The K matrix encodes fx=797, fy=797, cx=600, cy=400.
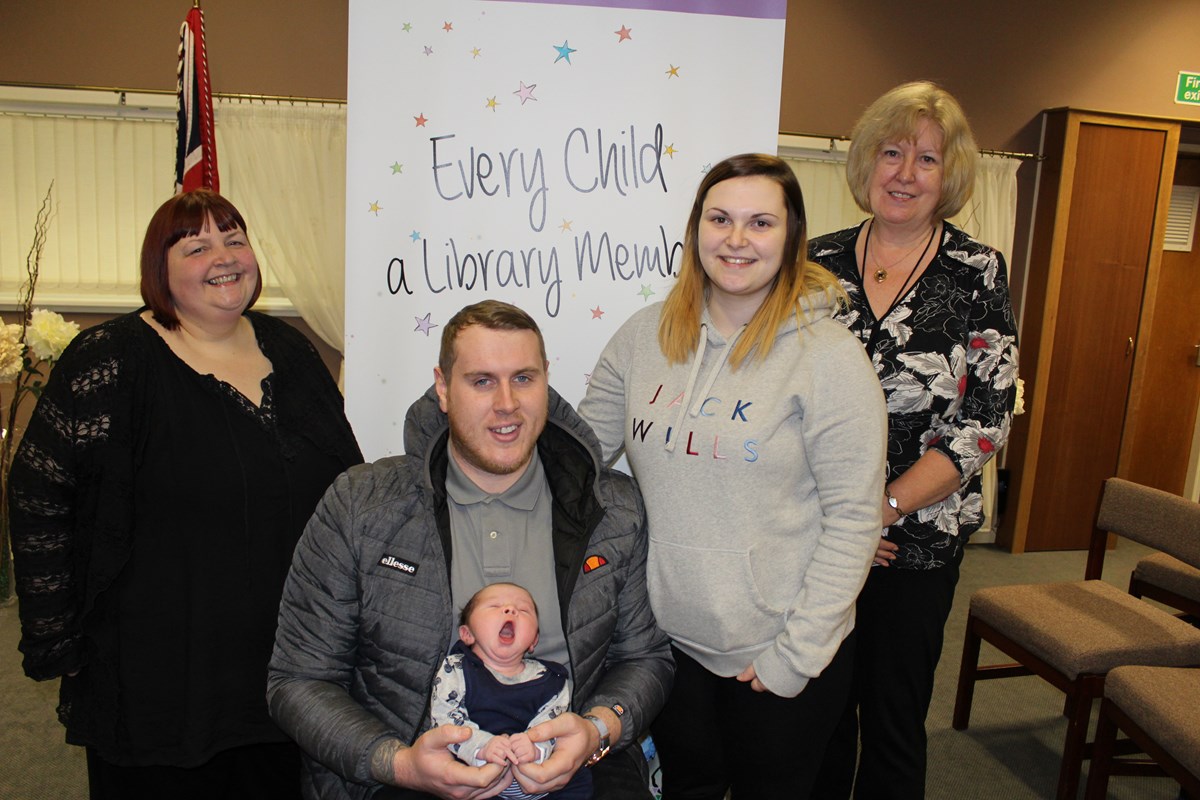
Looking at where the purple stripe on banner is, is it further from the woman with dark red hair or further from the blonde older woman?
the woman with dark red hair

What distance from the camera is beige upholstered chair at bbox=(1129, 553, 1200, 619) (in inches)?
120

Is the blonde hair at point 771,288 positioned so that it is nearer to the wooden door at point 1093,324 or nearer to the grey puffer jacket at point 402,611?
the grey puffer jacket at point 402,611

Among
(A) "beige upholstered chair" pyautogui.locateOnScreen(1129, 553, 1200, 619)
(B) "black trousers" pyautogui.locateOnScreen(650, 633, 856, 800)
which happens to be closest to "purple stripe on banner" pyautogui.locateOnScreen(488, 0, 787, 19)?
(B) "black trousers" pyautogui.locateOnScreen(650, 633, 856, 800)

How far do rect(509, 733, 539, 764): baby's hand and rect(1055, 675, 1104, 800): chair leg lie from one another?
2.10 meters

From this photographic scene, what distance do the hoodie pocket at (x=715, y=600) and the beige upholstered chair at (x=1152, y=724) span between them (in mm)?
1445

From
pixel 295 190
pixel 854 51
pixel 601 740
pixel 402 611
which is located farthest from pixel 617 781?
pixel 854 51

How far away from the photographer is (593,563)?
5.12 feet

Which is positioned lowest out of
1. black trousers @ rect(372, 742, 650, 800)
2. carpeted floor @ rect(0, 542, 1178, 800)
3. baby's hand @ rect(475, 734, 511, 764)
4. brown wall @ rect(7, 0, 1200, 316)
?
carpeted floor @ rect(0, 542, 1178, 800)

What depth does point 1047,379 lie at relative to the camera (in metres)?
5.12

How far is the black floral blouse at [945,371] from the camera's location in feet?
5.52

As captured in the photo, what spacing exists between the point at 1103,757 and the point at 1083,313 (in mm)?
3511

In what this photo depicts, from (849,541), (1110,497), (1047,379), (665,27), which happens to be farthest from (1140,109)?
(849,541)

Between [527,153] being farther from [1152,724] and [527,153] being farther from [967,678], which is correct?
[967,678]

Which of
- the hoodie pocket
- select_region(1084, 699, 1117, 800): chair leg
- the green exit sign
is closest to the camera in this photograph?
the hoodie pocket
